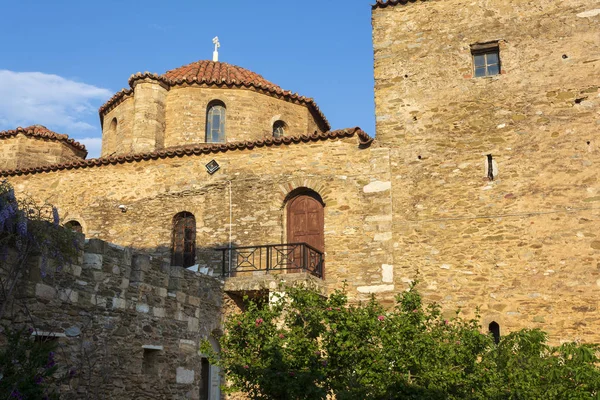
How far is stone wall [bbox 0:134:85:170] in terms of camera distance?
70.6 ft

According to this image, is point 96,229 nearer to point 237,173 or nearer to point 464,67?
point 237,173

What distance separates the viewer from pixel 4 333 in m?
9.23

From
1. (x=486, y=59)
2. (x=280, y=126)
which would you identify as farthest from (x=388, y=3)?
(x=280, y=126)

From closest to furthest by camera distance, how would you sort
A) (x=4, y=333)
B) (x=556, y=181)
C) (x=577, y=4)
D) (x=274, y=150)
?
(x=4, y=333) < (x=556, y=181) < (x=577, y=4) < (x=274, y=150)

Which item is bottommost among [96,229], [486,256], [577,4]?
[486,256]

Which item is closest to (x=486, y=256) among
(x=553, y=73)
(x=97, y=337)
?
(x=553, y=73)

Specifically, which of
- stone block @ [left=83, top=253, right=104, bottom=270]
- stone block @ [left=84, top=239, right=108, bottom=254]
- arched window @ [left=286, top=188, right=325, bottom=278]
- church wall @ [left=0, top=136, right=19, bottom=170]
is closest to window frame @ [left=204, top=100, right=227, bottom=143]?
arched window @ [left=286, top=188, right=325, bottom=278]

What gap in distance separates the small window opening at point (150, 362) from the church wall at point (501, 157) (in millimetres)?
5499

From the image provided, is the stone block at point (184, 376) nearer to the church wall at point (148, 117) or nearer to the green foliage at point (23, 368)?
the green foliage at point (23, 368)

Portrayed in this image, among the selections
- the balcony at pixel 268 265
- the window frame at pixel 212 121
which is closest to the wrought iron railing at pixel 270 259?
the balcony at pixel 268 265

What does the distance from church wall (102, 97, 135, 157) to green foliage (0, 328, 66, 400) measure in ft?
40.5

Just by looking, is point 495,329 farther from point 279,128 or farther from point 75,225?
point 75,225

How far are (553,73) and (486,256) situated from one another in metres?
4.25

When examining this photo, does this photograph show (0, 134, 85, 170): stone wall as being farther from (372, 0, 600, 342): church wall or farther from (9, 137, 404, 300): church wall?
(372, 0, 600, 342): church wall
